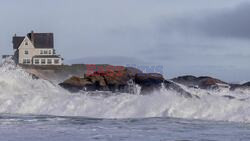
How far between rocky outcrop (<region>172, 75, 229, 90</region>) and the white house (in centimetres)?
2549

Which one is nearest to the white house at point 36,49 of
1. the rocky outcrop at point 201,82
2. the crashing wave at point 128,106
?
the rocky outcrop at point 201,82

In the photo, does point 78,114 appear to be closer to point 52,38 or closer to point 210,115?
point 210,115

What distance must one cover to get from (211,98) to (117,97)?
3.44 meters

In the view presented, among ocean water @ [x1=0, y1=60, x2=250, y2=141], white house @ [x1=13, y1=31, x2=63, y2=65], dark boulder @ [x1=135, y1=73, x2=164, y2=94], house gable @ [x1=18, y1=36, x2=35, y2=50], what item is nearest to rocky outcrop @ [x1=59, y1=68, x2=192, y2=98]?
dark boulder @ [x1=135, y1=73, x2=164, y2=94]

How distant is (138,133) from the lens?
591 inches

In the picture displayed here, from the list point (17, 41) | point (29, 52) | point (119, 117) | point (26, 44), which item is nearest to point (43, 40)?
point (26, 44)

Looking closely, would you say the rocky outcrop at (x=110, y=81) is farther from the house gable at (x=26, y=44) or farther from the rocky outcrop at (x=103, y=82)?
the house gable at (x=26, y=44)

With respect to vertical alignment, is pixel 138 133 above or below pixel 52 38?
below

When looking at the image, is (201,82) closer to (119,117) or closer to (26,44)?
(26,44)

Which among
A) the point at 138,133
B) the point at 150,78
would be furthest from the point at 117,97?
the point at 150,78

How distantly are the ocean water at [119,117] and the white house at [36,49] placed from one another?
165 ft

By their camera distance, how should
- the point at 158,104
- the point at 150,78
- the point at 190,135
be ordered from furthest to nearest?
the point at 150,78, the point at 158,104, the point at 190,135

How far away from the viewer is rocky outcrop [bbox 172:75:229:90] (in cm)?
4966

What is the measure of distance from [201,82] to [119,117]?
1296 inches
